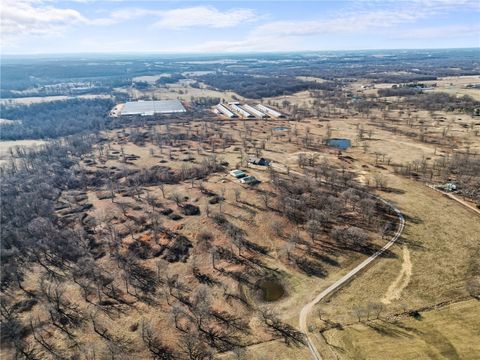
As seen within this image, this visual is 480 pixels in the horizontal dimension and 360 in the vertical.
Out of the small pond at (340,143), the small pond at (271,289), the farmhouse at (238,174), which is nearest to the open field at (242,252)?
the small pond at (271,289)

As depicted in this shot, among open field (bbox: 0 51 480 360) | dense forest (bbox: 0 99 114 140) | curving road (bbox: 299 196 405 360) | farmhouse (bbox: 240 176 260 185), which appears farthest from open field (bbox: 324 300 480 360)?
dense forest (bbox: 0 99 114 140)

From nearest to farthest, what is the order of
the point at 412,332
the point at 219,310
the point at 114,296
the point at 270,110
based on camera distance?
the point at 412,332 < the point at 219,310 < the point at 114,296 < the point at 270,110

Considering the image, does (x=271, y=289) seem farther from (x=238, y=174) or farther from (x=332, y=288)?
(x=238, y=174)

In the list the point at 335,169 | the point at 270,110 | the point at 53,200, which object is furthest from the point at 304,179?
the point at 270,110

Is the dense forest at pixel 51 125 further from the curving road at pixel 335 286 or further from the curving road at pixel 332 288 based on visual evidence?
the curving road at pixel 332 288

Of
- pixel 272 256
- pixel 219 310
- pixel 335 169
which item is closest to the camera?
pixel 219 310

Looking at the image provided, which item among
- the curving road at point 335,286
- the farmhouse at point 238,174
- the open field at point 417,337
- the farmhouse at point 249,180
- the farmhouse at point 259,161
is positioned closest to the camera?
the open field at point 417,337

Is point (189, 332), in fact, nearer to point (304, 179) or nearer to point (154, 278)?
point (154, 278)

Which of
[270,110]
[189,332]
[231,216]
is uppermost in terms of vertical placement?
[270,110]
